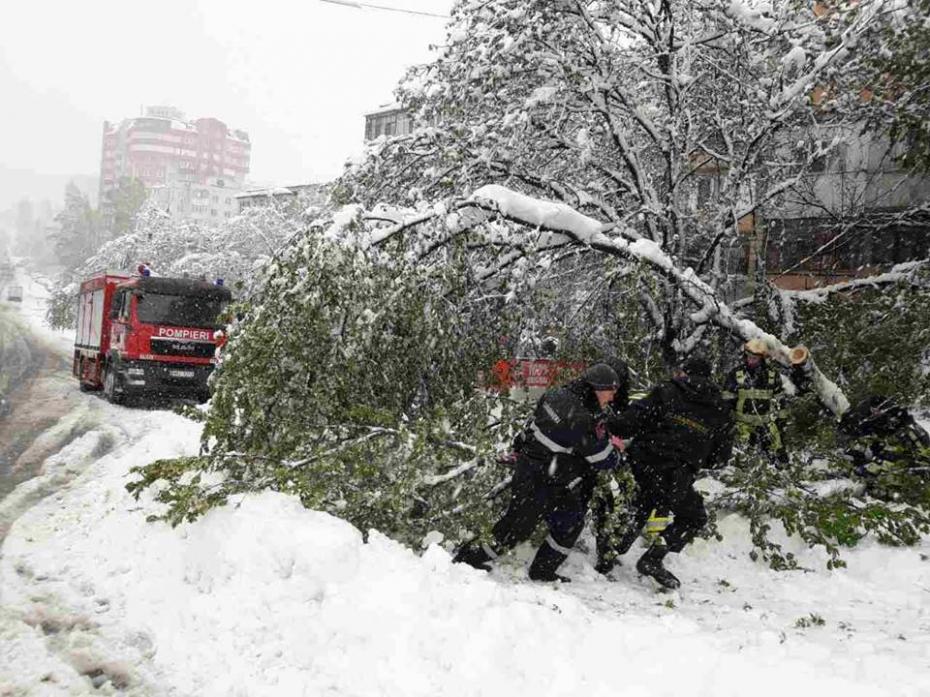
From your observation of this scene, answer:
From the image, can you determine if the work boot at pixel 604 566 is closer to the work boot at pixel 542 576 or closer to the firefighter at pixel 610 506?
the firefighter at pixel 610 506

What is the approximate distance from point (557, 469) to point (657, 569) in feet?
3.70

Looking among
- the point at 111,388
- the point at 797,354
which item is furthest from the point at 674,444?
the point at 111,388

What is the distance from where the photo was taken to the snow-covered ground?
3539 mm

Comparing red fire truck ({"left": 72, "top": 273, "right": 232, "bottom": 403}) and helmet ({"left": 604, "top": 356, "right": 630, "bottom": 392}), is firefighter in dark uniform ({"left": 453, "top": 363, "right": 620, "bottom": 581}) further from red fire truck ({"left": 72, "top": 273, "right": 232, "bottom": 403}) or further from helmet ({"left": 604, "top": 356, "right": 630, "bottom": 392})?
red fire truck ({"left": 72, "top": 273, "right": 232, "bottom": 403})

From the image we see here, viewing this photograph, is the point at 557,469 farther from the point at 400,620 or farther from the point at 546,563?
the point at 400,620

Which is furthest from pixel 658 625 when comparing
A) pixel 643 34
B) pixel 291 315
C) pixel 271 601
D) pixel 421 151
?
pixel 643 34

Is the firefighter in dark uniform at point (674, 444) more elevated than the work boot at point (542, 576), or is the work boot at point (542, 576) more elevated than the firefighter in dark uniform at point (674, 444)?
the firefighter in dark uniform at point (674, 444)

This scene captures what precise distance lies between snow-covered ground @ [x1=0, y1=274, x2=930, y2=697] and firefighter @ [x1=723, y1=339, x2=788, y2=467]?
3.81 feet

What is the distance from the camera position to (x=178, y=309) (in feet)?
46.4

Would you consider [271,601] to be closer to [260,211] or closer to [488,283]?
[488,283]

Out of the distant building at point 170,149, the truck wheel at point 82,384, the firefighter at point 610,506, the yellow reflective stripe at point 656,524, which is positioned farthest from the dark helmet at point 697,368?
the distant building at point 170,149

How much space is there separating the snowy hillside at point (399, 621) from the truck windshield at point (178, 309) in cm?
870

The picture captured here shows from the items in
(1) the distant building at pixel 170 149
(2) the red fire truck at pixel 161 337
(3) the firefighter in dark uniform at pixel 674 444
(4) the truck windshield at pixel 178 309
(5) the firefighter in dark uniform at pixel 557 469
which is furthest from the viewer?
(1) the distant building at pixel 170 149

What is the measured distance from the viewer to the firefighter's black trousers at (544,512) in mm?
5043
